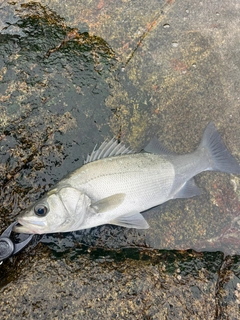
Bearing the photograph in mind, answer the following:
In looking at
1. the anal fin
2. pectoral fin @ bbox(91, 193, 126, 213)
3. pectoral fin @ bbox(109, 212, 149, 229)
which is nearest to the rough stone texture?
the anal fin

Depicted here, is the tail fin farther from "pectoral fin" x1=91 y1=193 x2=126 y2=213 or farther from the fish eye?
the fish eye

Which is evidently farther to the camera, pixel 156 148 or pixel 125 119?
pixel 125 119

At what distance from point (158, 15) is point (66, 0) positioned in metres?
1.06

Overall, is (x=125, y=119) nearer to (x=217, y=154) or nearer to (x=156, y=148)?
(x=156, y=148)

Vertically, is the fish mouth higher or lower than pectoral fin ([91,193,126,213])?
lower

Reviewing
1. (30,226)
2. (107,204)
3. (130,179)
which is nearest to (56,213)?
(30,226)

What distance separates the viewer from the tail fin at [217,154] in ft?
10.9

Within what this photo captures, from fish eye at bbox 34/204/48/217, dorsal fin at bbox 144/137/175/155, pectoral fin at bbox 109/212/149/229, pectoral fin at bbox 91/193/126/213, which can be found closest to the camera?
fish eye at bbox 34/204/48/217

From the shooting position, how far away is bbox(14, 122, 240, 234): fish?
275 cm

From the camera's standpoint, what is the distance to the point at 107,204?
9.44 ft

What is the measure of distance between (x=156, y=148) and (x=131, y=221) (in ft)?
2.59

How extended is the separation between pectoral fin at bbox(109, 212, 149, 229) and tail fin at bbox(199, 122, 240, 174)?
3.03 feet

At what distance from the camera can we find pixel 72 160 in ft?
10.6

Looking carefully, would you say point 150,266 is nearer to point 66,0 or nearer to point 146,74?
point 146,74
